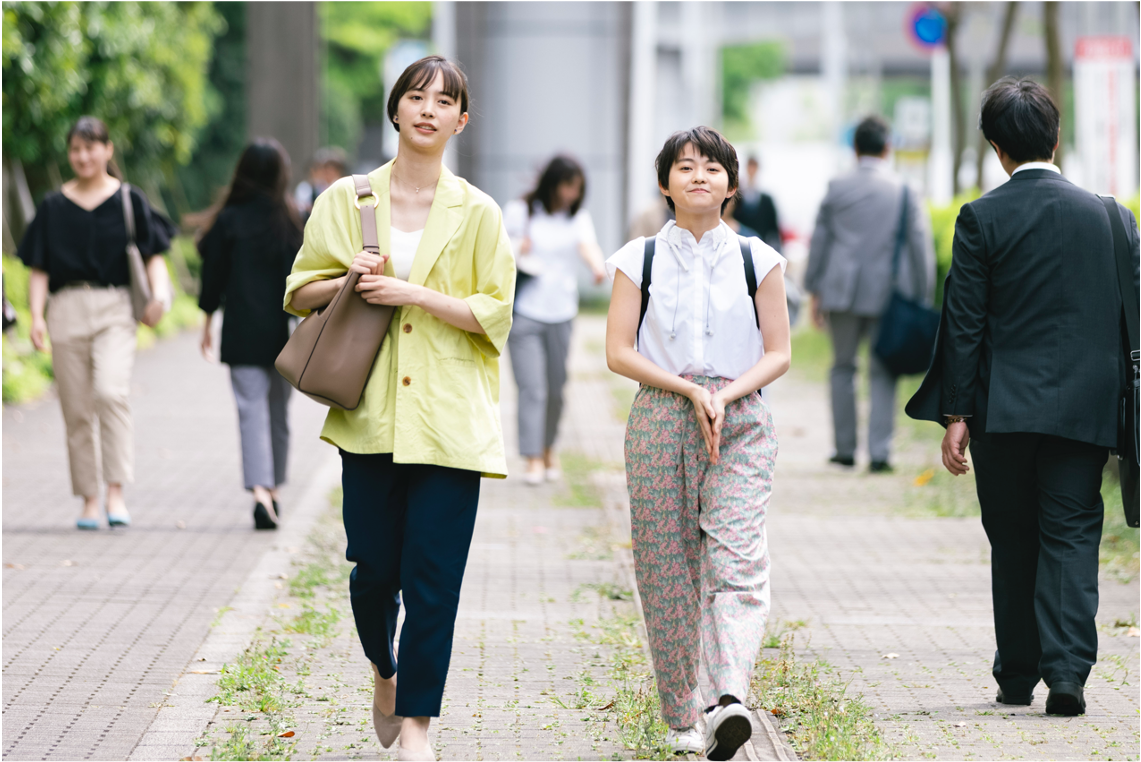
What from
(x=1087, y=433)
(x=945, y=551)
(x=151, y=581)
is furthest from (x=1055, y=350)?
(x=151, y=581)

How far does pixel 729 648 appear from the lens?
13.1ft

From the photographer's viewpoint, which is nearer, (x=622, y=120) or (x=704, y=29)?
(x=622, y=120)

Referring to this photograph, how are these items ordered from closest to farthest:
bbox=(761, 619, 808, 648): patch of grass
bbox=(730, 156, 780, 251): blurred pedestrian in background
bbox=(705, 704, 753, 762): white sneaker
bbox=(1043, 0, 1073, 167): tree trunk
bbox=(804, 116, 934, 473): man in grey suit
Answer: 1. bbox=(705, 704, 753, 762): white sneaker
2. bbox=(761, 619, 808, 648): patch of grass
3. bbox=(804, 116, 934, 473): man in grey suit
4. bbox=(730, 156, 780, 251): blurred pedestrian in background
5. bbox=(1043, 0, 1073, 167): tree trunk

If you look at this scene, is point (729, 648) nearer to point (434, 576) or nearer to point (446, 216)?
point (434, 576)

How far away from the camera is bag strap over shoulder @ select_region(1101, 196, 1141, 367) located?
15.9 ft

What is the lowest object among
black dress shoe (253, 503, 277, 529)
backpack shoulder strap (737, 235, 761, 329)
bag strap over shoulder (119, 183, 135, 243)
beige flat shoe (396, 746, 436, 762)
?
black dress shoe (253, 503, 277, 529)

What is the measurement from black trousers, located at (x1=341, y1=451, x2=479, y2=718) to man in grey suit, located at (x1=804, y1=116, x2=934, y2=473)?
6.47 metres

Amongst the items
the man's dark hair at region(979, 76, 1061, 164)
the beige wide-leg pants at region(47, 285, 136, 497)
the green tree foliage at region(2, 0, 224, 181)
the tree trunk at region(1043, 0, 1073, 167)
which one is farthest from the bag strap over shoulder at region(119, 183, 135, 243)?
the tree trunk at region(1043, 0, 1073, 167)

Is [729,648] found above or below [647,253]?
below

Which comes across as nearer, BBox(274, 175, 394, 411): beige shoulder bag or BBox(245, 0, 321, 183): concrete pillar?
BBox(274, 175, 394, 411): beige shoulder bag

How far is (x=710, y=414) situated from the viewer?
13.4 feet

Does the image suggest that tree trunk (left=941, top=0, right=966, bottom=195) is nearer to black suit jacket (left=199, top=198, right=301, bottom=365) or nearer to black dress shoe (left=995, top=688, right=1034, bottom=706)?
black suit jacket (left=199, top=198, right=301, bottom=365)

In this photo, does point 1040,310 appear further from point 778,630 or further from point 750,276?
point 778,630

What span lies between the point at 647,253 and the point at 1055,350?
1.43 meters
